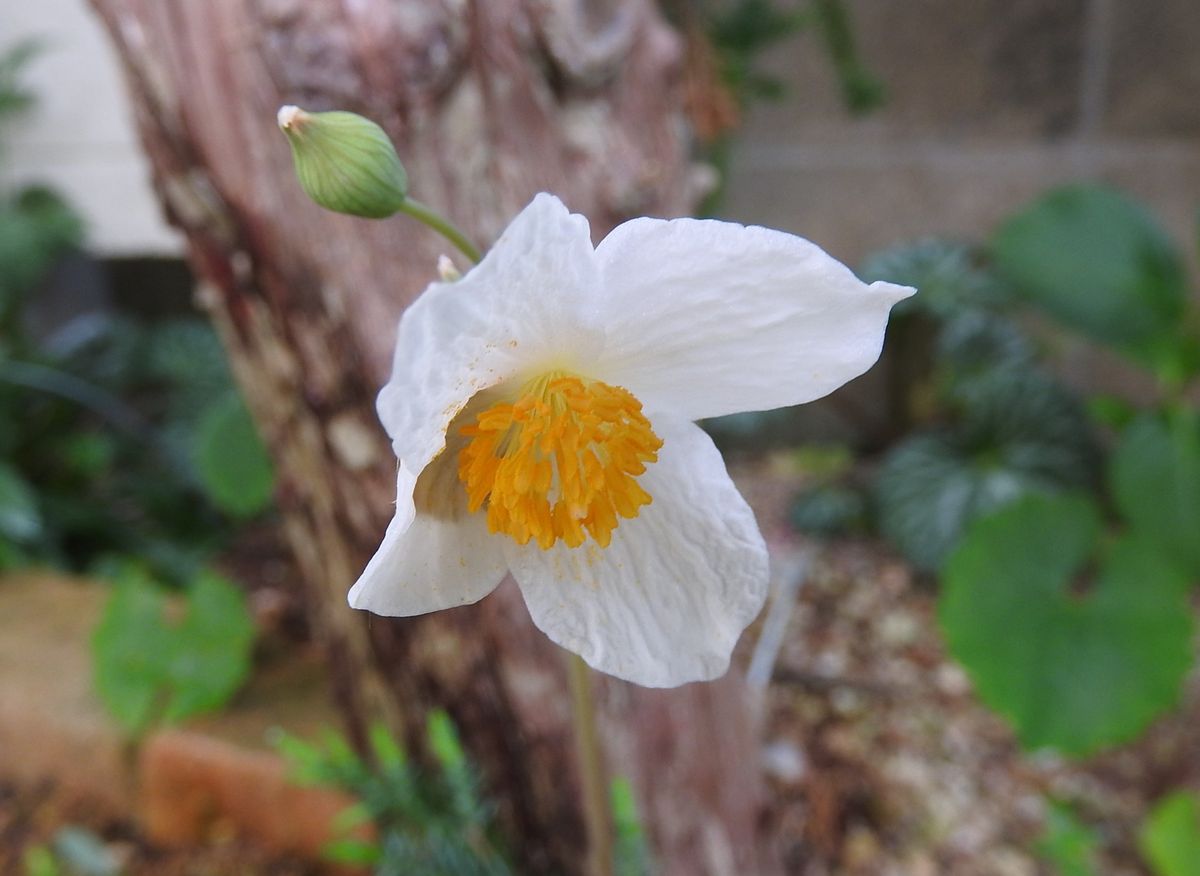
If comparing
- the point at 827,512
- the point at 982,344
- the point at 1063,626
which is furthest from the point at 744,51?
the point at 1063,626

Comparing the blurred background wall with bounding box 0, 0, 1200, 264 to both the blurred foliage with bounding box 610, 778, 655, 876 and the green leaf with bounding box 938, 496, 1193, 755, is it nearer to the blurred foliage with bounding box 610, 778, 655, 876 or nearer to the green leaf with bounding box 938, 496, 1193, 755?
the green leaf with bounding box 938, 496, 1193, 755

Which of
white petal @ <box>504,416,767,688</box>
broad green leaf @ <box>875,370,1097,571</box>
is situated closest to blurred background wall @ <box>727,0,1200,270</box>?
broad green leaf @ <box>875,370,1097,571</box>

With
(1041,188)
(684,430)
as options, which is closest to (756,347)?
(684,430)

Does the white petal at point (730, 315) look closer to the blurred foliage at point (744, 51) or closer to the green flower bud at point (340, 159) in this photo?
the green flower bud at point (340, 159)

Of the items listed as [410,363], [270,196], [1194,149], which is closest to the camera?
[410,363]

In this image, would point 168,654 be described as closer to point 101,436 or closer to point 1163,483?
point 101,436

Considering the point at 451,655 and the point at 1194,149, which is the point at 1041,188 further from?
the point at 451,655
